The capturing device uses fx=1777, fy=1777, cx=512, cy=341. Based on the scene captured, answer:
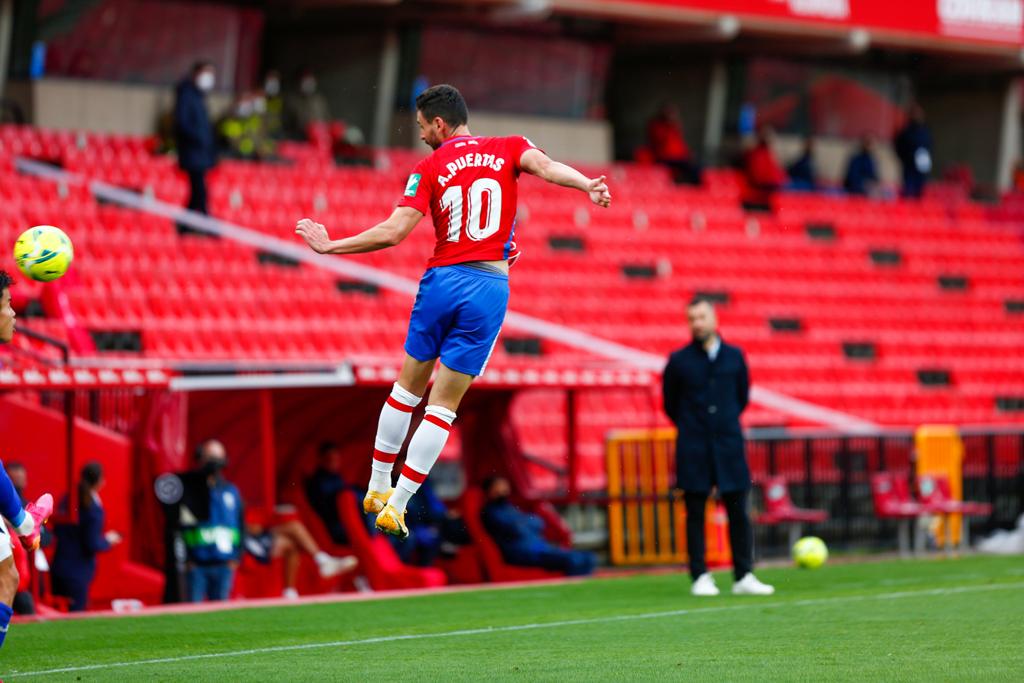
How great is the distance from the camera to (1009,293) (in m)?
28.3

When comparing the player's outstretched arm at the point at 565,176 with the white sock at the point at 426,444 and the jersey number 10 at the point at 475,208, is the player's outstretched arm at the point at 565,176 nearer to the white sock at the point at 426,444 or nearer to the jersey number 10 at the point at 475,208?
the jersey number 10 at the point at 475,208

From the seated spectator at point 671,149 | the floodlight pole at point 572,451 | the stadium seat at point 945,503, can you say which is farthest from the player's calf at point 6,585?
the seated spectator at point 671,149

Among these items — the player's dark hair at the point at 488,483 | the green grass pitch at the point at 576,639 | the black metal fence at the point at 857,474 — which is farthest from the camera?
the black metal fence at the point at 857,474

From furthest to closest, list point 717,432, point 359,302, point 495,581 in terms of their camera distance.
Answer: point 359,302, point 495,581, point 717,432

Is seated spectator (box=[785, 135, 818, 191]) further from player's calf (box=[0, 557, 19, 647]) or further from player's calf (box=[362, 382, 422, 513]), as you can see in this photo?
player's calf (box=[0, 557, 19, 647])

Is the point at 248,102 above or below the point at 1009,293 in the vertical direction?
above

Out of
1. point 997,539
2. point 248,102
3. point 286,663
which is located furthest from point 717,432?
point 248,102

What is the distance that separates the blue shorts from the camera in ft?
29.1

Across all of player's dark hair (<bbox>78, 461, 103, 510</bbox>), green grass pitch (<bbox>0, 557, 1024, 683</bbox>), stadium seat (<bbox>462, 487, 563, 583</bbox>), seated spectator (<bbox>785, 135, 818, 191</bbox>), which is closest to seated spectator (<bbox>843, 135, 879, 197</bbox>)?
seated spectator (<bbox>785, 135, 818, 191</bbox>)

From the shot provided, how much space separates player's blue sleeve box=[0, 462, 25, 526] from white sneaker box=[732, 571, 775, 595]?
19.8ft

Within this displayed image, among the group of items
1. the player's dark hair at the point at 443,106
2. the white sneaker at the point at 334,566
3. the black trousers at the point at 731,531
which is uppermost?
the player's dark hair at the point at 443,106

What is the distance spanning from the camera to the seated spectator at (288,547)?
14664 mm

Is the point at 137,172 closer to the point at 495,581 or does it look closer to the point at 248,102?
the point at 248,102

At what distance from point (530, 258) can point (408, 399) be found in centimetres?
1516
